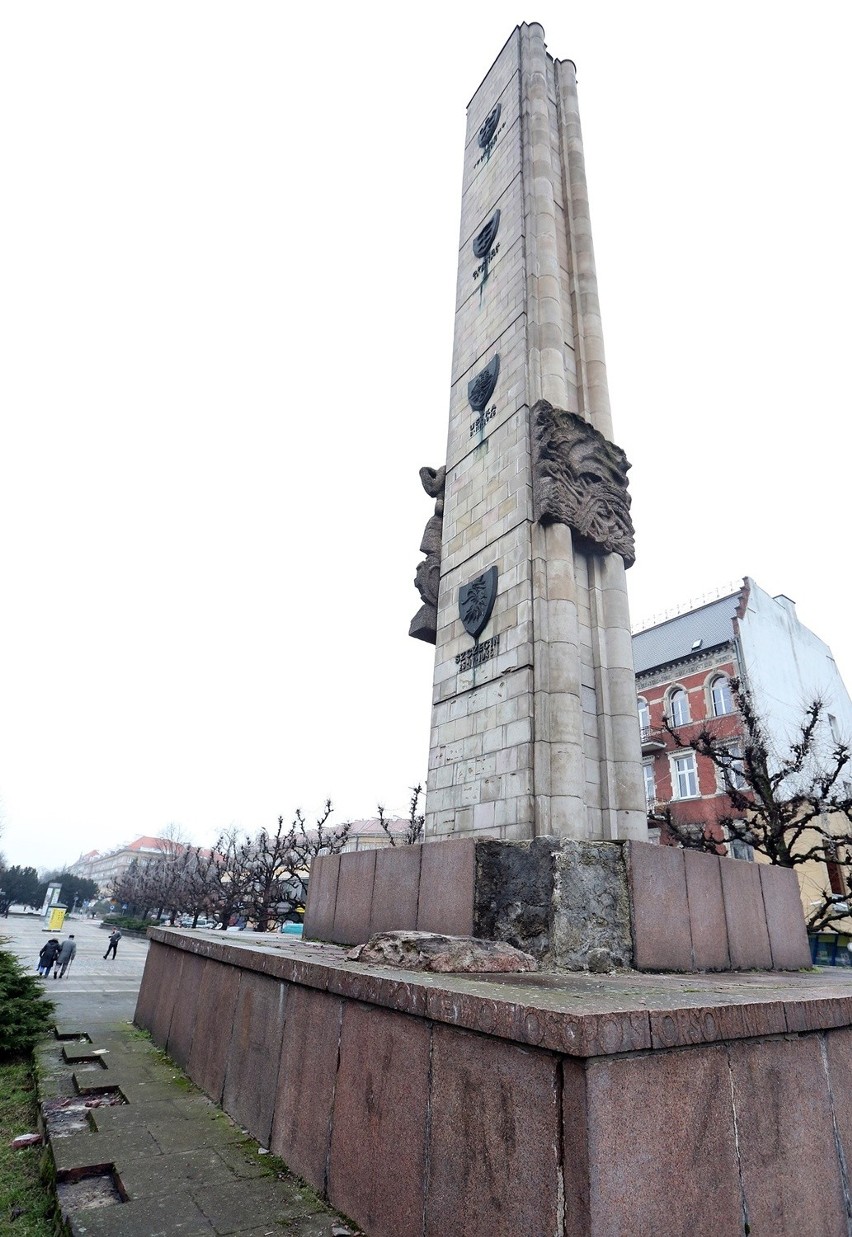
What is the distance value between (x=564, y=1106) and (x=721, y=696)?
3249cm

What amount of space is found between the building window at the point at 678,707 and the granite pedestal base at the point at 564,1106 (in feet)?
102

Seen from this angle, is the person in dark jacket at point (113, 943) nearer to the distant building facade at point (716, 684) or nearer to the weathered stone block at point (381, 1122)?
the distant building facade at point (716, 684)

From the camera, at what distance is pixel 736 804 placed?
19516mm

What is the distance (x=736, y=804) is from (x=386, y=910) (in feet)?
50.7

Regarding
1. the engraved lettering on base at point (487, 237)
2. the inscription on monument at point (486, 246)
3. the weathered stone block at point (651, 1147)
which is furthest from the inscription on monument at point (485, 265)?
the weathered stone block at point (651, 1147)

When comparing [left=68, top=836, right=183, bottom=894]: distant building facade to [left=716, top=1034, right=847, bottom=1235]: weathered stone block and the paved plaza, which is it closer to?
the paved plaza

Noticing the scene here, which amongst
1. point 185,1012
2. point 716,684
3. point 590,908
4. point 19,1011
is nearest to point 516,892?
point 590,908

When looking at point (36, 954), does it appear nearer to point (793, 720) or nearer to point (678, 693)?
point (678, 693)

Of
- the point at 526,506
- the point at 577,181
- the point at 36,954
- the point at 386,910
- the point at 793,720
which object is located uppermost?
the point at 577,181

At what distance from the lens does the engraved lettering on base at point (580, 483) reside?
866 cm

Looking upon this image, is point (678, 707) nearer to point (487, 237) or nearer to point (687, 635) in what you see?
point (687, 635)

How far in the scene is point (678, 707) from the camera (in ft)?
112

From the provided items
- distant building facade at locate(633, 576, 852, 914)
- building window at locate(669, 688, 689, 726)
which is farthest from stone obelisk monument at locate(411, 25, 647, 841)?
building window at locate(669, 688, 689, 726)

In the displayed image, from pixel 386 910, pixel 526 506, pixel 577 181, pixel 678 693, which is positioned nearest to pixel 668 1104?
pixel 386 910
